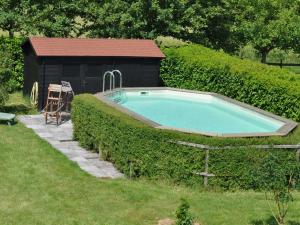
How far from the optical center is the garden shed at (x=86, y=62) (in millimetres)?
23859

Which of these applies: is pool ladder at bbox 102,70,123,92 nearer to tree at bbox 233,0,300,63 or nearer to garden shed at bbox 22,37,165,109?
garden shed at bbox 22,37,165,109

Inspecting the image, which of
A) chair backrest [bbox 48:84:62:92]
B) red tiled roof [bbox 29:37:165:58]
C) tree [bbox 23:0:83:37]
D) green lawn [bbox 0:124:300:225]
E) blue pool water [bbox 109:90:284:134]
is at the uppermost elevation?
tree [bbox 23:0:83:37]

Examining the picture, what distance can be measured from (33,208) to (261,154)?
5670mm

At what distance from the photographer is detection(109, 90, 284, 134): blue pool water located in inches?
717

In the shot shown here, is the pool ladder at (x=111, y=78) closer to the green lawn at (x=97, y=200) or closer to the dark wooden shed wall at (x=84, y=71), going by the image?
the dark wooden shed wall at (x=84, y=71)

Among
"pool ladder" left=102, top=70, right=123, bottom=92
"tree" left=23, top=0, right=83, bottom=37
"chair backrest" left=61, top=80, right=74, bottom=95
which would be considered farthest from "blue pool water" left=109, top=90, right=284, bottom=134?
"tree" left=23, top=0, right=83, bottom=37

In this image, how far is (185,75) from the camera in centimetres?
2548

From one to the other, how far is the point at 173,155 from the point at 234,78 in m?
7.81

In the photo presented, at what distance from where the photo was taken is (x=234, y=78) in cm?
2150

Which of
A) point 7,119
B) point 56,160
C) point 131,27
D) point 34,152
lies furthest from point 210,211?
point 131,27

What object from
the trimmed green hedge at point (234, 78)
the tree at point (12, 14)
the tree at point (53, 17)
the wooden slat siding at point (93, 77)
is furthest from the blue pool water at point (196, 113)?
the tree at point (12, 14)

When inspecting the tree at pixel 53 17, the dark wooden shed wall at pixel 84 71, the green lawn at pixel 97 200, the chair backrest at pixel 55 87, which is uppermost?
the tree at pixel 53 17

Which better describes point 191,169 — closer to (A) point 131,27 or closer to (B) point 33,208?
(B) point 33,208

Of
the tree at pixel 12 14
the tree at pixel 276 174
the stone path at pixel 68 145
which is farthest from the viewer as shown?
the tree at pixel 12 14
